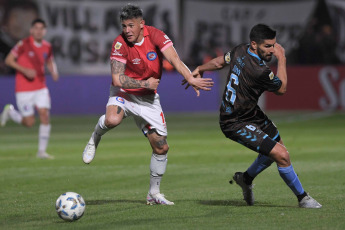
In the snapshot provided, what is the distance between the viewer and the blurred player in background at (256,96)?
8.34m

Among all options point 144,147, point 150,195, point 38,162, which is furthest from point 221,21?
point 150,195

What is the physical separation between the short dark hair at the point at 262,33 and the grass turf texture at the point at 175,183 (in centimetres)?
187

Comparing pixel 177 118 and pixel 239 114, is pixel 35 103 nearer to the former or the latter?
pixel 239 114

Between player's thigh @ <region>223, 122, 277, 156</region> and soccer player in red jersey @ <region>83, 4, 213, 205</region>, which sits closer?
player's thigh @ <region>223, 122, 277, 156</region>

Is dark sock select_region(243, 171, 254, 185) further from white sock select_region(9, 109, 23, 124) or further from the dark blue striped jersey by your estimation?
white sock select_region(9, 109, 23, 124)

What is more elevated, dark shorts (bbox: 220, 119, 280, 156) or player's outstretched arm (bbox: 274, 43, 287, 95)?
player's outstretched arm (bbox: 274, 43, 287, 95)

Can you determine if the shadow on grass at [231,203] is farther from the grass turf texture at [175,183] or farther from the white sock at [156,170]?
the white sock at [156,170]

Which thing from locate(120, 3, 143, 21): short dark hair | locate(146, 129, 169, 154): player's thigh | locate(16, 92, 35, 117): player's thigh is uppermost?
locate(120, 3, 143, 21): short dark hair

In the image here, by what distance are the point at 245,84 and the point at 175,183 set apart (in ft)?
10.3

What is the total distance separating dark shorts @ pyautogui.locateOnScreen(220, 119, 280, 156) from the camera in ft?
27.5

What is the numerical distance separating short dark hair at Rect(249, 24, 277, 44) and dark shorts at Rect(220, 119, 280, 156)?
97 centimetres

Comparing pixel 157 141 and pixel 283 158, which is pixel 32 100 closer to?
pixel 157 141

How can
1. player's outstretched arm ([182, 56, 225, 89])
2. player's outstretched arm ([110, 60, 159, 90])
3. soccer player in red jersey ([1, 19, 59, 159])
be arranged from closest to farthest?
player's outstretched arm ([182, 56, 225, 89]) < player's outstretched arm ([110, 60, 159, 90]) < soccer player in red jersey ([1, 19, 59, 159])

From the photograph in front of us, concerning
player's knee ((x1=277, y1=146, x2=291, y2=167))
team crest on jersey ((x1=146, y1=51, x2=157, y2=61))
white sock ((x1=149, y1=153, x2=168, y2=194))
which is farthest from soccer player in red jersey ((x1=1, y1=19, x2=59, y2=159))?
player's knee ((x1=277, y1=146, x2=291, y2=167))
